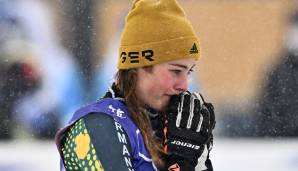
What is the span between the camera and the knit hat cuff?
1431 millimetres

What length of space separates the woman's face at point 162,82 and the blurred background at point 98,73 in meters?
3.04

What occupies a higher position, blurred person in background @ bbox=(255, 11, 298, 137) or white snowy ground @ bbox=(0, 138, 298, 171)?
blurred person in background @ bbox=(255, 11, 298, 137)

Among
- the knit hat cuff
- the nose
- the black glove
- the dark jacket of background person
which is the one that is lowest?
the dark jacket of background person

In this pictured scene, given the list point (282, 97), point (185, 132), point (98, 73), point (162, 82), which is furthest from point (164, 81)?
point (282, 97)

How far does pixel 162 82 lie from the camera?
142cm

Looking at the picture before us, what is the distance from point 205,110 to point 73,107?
3.14 metres

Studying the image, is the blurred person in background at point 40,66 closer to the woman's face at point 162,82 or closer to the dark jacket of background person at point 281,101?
the dark jacket of background person at point 281,101

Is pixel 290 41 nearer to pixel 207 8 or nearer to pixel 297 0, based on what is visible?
pixel 297 0

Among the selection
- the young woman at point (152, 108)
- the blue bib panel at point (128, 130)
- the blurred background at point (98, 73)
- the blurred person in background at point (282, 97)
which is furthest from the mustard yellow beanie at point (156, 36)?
the blurred person in background at point (282, 97)

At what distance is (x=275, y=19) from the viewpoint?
4.84 m

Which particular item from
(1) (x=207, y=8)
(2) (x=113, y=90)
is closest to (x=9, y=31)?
(1) (x=207, y=8)

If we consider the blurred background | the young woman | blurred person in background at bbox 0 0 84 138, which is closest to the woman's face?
the young woman

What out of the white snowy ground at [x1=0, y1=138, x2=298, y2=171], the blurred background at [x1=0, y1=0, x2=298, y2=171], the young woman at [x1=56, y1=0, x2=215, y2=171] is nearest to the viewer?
the young woman at [x1=56, y1=0, x2=215, y2=171]

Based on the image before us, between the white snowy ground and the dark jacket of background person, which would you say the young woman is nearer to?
the white snowy ground
